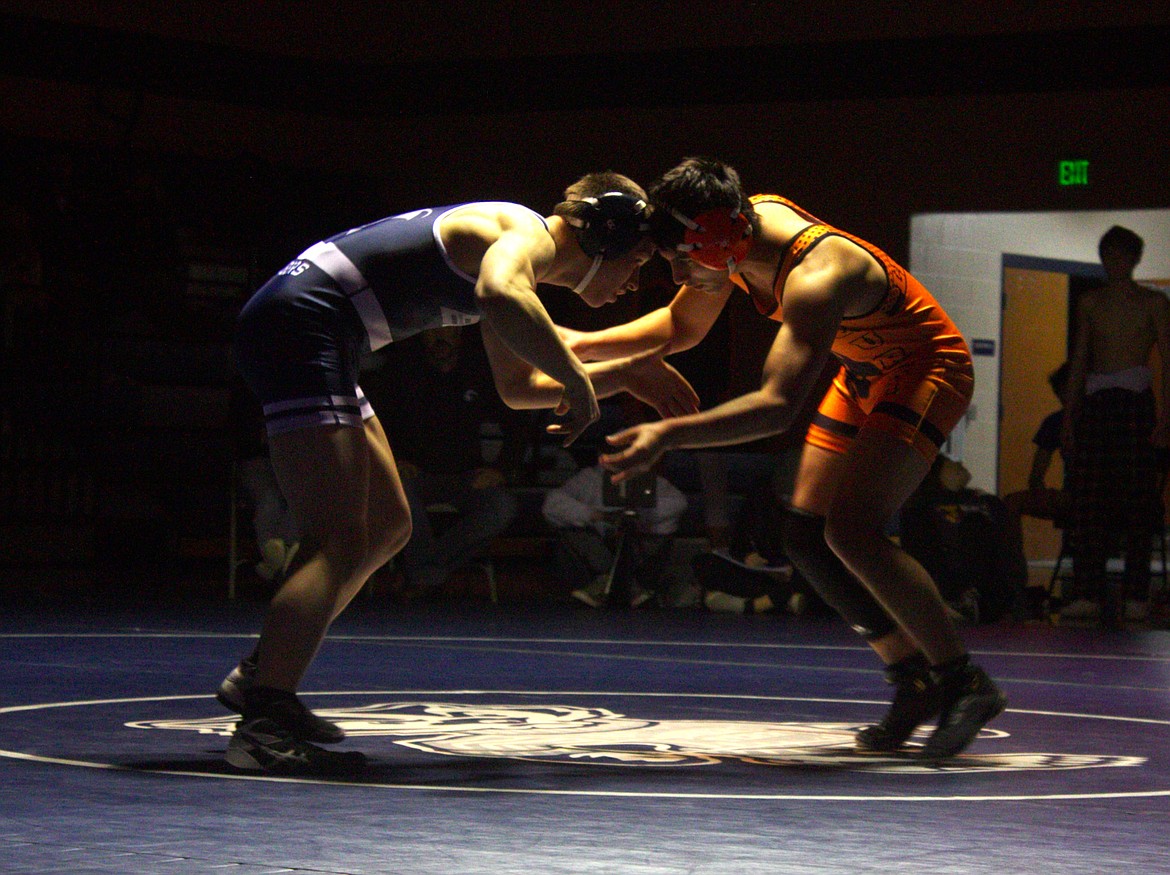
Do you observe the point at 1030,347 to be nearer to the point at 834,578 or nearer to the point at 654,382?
the point at 834,578

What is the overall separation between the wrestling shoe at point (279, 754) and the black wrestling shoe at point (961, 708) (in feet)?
3.89

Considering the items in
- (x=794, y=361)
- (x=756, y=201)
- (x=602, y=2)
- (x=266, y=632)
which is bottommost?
(x=266, y=632)

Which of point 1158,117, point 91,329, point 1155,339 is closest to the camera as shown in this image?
point 1155,339

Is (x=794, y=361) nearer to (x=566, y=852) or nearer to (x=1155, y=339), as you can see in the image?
(x=566, y=852)

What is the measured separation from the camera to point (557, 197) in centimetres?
1230

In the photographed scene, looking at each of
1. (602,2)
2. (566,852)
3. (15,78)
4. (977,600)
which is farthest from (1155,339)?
(15,78)

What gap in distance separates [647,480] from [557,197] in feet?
11.3

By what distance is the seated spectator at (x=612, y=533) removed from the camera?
9.29m

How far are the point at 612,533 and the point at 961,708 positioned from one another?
17.9 ft

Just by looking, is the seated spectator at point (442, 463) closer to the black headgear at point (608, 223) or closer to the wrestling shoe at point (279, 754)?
the black headgear at point (608, 223)

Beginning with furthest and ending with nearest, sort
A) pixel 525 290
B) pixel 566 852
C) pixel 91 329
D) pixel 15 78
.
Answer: pixel 15 78, pixel 91 329, pixel 525 290, pixel 566 852

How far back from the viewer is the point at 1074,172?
1097 cm

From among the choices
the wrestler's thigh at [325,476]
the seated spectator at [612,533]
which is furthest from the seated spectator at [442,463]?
the wrestler's thigh at [325,476]

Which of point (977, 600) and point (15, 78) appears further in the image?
point (15, 78)
